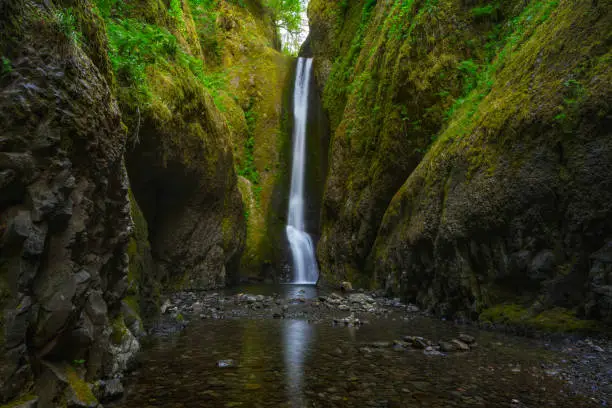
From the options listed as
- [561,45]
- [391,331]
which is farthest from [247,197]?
[561,45]

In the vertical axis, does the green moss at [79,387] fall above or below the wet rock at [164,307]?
above

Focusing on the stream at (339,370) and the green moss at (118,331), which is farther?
the green moss at (118,331)

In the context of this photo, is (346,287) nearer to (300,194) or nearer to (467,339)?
(467,339)

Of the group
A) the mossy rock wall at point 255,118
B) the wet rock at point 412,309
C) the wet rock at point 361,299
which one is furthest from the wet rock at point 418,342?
the mossy rock wall at point 255,118

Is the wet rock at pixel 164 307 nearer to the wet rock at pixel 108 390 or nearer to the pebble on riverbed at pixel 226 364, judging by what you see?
the pebble on riverbed at pixel 226 364

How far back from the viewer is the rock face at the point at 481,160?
639 cm

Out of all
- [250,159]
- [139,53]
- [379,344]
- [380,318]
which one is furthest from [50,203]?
[250,159]

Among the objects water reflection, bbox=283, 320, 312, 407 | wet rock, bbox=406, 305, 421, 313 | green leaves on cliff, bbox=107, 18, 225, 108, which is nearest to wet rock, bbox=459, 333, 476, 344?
water reflection, bbox=283, 320, 312, 407

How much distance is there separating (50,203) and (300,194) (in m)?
20.9

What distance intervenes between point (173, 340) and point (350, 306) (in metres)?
5.40

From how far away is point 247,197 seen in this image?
866 inches

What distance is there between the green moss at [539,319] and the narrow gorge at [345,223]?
4 cm

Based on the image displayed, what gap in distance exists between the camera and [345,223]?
1652 centimetres

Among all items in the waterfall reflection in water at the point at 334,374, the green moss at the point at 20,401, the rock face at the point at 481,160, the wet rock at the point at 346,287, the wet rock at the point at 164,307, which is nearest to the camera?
the green moss at the point at 20,401
